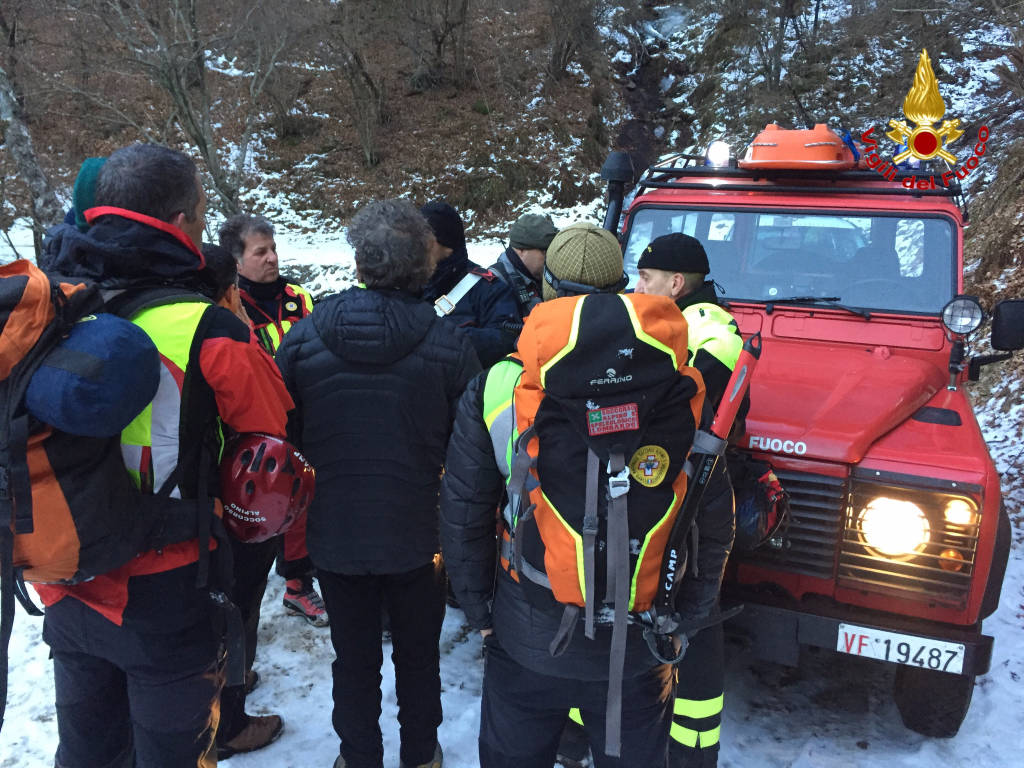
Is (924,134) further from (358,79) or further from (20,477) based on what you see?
(358,79)

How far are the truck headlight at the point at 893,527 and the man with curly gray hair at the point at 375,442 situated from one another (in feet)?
5.22

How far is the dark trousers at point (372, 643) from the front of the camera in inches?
102

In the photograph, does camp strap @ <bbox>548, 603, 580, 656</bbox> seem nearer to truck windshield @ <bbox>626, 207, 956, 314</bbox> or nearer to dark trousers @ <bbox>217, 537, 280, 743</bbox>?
dark trousers @ <bbox>217, 537, 280, 743</bbox>

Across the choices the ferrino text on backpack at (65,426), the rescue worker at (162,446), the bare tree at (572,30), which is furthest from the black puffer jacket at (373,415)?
the bare tree at (572,30)

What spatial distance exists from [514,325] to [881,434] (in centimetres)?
157

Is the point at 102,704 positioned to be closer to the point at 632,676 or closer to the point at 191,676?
the point at 191,676

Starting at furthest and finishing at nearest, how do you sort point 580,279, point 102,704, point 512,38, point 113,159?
point 512,38 < point 580,279 < point 102,704 < point 113,159

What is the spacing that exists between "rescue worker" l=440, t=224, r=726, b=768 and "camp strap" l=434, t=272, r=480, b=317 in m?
1.31

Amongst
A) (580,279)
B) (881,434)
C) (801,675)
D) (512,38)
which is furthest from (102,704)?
(512,38)

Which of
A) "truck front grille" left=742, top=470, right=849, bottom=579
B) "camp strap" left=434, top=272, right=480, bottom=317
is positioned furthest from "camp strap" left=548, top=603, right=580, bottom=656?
"camp strap" left=434, top=272, right=480, bottom=317

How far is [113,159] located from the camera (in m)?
1.86

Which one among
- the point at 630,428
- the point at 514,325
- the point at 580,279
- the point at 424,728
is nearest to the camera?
the point at 630,428

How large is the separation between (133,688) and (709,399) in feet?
6.18

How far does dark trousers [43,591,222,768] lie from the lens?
6.16 ft
